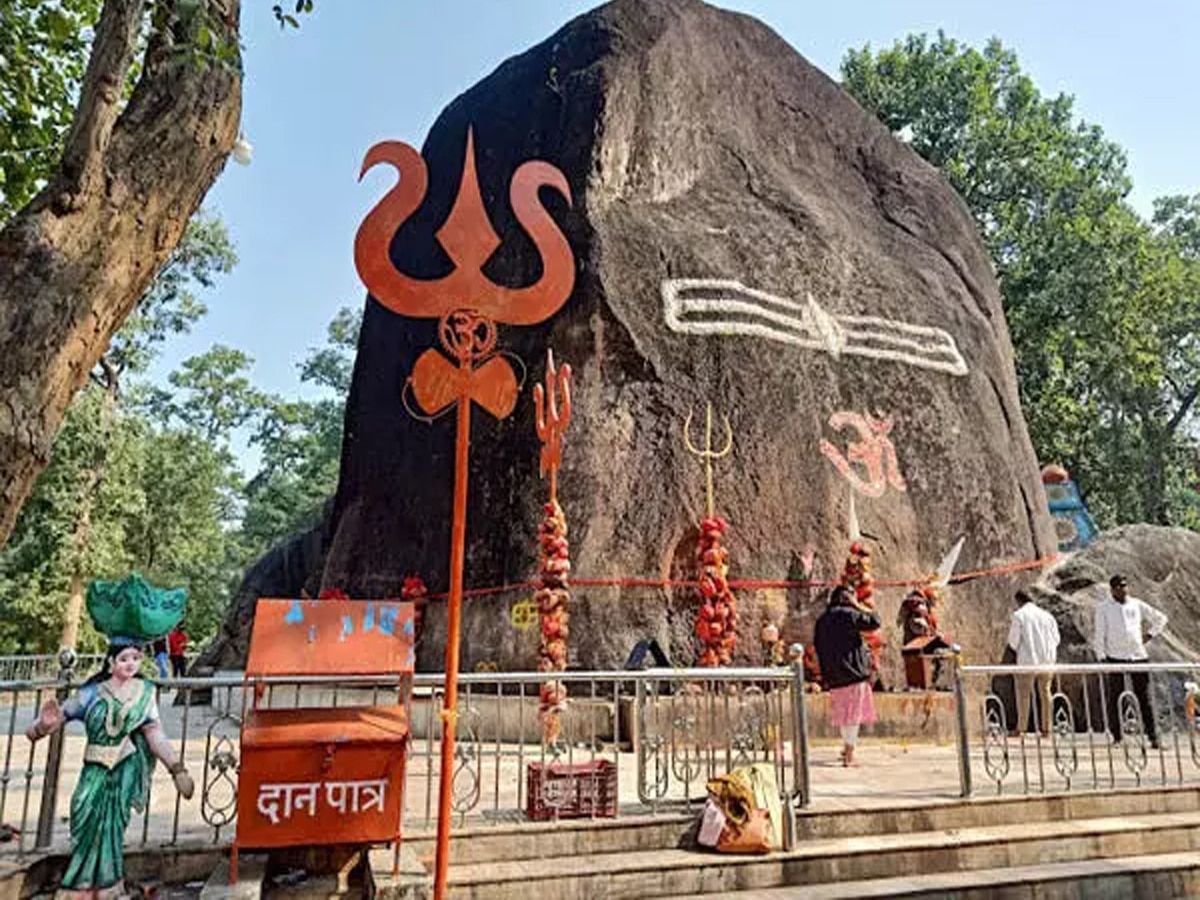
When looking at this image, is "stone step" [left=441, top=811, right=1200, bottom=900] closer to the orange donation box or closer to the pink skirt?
the orange donation box

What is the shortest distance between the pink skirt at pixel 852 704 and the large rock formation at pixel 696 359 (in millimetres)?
3176

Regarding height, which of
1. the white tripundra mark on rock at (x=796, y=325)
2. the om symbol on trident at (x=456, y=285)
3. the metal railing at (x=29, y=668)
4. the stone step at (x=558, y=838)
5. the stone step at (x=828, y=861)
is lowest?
the stone step at (x=828, y=861)

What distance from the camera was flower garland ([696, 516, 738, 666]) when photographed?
33.5 feet

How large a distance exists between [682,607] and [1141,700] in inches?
198

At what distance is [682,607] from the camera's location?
11.3 meters

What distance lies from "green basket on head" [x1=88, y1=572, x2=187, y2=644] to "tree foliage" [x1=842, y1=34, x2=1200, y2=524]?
23.8 meters

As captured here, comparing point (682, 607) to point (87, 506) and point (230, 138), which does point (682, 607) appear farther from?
point (87, 506)

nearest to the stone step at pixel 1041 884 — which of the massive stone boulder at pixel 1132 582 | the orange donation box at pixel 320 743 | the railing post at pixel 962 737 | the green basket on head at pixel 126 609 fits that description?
the railing post at pixel 962 737

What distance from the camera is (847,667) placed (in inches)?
310

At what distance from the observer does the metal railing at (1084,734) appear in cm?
635

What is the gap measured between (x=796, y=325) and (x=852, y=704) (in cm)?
726

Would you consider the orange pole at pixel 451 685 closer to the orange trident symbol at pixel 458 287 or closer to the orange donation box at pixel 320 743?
the orange trident symbol at pixel 458 287

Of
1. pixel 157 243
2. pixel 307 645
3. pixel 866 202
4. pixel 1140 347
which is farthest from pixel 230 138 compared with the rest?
pixel 1140 347

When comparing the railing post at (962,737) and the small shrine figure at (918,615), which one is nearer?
the railing post at (962,737)
